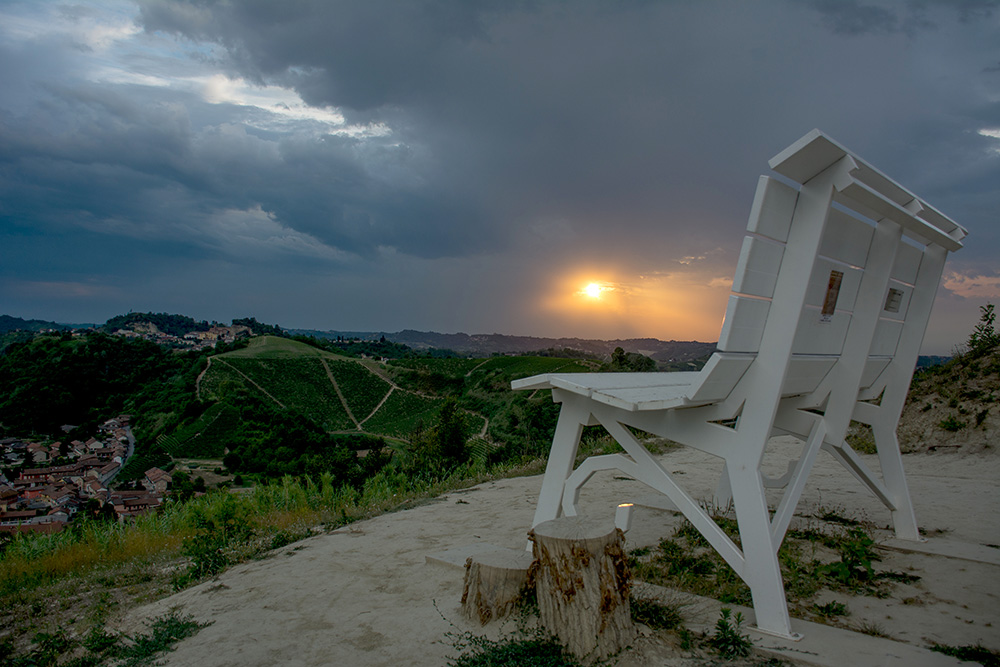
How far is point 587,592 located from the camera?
9.02 ft

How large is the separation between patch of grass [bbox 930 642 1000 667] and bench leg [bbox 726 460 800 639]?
0.70 meters

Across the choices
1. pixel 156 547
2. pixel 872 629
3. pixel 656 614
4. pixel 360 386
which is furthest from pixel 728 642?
pixel 360 386

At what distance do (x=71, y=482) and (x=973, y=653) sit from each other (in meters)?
44.6

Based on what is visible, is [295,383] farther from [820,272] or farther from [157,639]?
[820,272]

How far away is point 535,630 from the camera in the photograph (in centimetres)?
297

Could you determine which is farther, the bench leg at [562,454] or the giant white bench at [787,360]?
the bench leg at [562,454]

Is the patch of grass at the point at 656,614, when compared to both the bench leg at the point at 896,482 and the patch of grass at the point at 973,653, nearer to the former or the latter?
the patch of grass at the point at 973,653

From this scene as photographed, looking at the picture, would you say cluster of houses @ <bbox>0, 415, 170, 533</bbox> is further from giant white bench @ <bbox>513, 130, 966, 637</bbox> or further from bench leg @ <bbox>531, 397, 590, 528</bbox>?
giant white bench @ <bbox>513, 130, 966, 637</bbox>

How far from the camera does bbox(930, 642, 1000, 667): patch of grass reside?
2.53 metres

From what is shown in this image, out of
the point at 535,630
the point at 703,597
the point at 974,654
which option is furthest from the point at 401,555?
the point at 974,654

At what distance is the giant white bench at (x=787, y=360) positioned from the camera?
279 centimetres

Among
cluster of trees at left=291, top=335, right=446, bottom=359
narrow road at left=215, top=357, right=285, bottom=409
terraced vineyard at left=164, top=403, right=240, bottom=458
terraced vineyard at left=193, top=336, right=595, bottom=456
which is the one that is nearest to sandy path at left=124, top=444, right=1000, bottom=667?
terraced vineyard at left=193, top=336, right=595, bottom=456

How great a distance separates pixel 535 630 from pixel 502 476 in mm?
5939

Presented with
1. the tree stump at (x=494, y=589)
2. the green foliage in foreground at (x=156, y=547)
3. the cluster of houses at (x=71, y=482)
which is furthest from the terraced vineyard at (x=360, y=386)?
the tree stump at (x=494, y=589)
